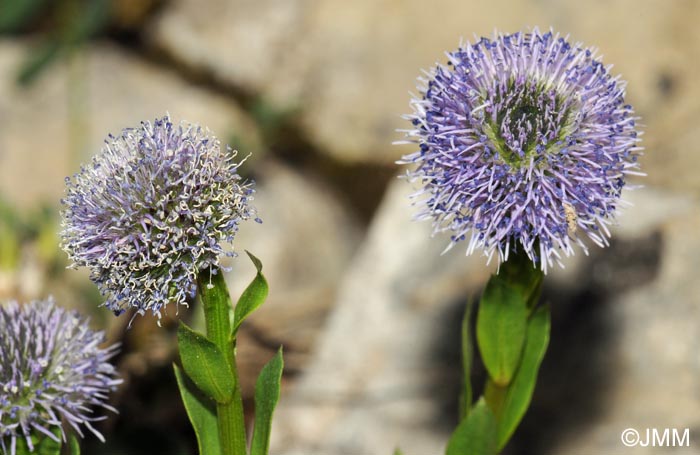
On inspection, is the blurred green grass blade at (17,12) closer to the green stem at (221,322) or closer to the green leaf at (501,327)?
the green stem at (221,322)

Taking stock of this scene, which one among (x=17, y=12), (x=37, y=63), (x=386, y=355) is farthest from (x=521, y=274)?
(x=17, y=12)

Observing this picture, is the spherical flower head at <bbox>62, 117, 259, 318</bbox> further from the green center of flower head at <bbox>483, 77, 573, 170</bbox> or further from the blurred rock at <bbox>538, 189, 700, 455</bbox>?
the blurred rock at <bbox>538, 189, 700, 455</bbox>

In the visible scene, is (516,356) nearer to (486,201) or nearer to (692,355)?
(486,201)

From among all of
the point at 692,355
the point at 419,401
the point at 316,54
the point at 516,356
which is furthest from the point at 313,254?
the point at 516,356

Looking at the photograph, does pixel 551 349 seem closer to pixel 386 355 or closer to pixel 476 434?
pixel 386 355

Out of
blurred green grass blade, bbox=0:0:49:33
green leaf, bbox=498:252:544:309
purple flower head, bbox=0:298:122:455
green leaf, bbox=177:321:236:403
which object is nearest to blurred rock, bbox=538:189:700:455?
green leaf, bbox=498:252:544:309

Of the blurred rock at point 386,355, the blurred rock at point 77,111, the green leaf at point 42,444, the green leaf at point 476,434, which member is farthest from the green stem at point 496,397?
the blurred rock at point 77,111

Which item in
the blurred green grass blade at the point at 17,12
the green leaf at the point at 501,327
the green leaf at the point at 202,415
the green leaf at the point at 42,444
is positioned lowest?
the green leaf at the point at 42,444
